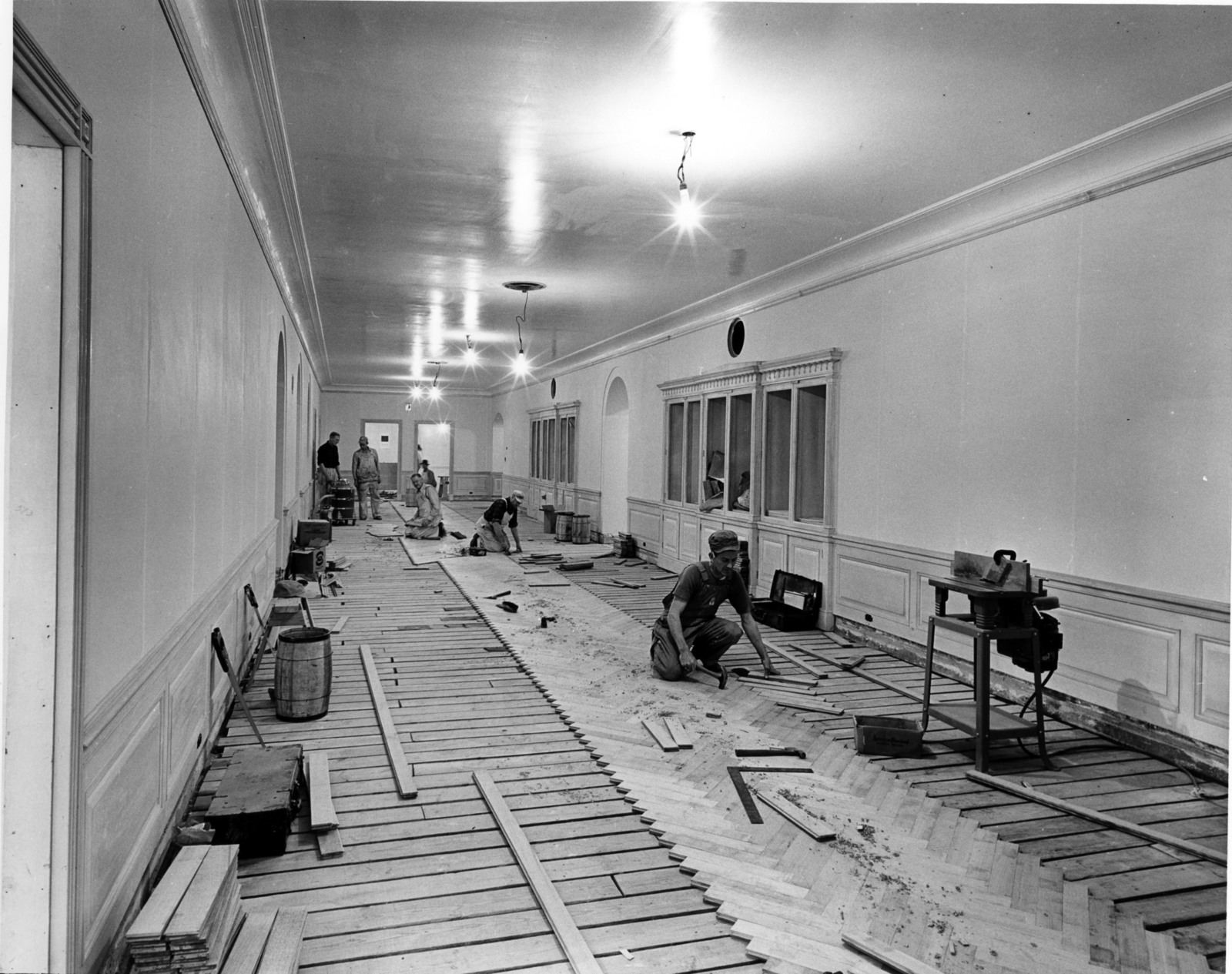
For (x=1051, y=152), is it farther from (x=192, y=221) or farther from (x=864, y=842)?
(x=192, y=221)

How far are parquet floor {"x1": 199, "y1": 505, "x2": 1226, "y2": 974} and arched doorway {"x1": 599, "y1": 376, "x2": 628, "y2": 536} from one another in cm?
892

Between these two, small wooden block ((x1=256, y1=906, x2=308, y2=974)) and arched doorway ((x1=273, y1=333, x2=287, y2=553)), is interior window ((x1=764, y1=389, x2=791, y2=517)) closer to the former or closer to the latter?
arched doorway ((x1=273, y1=333, x2=287, y2=553))

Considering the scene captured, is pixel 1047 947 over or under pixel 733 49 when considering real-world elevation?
under

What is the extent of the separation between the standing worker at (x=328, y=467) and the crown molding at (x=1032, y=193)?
11.6 m

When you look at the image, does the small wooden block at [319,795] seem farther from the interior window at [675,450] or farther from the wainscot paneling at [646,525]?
the wainscot paneling at [646,525]

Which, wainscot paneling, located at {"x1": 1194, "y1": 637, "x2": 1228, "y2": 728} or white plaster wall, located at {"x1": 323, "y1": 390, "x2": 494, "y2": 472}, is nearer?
wainscot paneling, located at {"x1": 1194, "y1": 637, "x2": 1228, "y2": 728}

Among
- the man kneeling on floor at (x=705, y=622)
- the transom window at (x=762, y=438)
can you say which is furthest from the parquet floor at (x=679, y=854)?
the transom window at (x=762, y=438)

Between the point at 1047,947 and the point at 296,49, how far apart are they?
5.08 meters

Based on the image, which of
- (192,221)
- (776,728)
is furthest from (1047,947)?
(192,221)

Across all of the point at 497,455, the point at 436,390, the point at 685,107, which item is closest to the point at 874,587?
the point at 685,107

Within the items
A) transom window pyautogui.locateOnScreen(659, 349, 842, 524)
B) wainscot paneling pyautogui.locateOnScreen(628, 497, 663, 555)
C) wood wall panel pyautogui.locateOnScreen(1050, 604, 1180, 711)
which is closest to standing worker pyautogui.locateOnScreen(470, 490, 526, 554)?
wainscot paneling pyautogui.locateOnScreen(628, 497, 663, 555)

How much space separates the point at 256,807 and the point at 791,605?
5.96m

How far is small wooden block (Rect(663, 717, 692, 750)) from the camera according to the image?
491 cm

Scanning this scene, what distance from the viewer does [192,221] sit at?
12.1 ft
